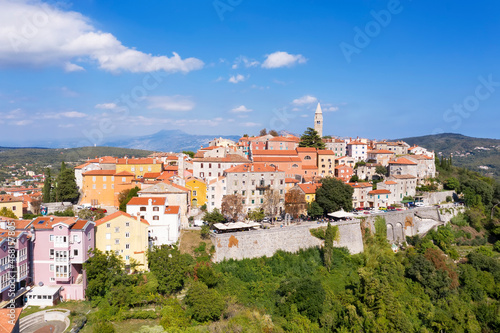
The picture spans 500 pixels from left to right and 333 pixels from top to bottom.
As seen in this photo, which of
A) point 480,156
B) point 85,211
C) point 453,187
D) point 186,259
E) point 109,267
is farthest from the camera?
point 480,156

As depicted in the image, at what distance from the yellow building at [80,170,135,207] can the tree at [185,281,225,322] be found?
21396 mm

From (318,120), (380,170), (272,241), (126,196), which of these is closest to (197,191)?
(126,196)

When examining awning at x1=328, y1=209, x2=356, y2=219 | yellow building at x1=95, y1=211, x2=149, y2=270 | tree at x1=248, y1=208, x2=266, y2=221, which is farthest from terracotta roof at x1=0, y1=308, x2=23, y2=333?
awning at x1=328, y1=209, x2=356, y2=219

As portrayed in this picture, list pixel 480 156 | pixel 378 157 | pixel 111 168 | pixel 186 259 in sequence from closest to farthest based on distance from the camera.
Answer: pixel 186 259, pixel 111 168, pixel 378 157, pixel 480 156

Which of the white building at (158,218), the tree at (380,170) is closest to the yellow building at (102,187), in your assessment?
the white building at (158,218)

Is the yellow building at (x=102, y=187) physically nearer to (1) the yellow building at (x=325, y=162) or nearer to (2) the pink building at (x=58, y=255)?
(2) the pink building at (x=58, y=255)

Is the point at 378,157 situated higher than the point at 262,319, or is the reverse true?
the point at 378,157

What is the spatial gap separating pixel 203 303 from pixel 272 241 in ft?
38.9

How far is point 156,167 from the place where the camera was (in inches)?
1939

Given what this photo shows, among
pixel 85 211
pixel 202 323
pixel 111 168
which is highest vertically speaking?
pixel 111 168

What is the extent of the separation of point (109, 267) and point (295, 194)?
23361mm

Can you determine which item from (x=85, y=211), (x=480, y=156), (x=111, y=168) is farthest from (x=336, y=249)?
(x=480, y=156)

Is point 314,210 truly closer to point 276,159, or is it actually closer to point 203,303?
point 276,159

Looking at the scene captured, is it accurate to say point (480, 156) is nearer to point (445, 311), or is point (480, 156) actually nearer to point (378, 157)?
point (378, 157)
